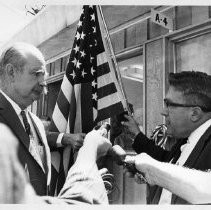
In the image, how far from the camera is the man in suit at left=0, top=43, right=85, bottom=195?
1386 millimetres

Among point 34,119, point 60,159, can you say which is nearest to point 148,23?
point 60,159

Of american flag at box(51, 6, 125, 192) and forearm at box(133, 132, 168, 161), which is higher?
american flag at box(51, 6, 125, 192)

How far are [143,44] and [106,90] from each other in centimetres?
116

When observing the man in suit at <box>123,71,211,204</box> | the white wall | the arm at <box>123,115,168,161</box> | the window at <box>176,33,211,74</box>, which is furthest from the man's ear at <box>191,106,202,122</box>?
the white wall

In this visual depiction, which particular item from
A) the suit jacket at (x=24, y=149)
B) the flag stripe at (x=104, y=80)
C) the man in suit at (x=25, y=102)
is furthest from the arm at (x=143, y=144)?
the suit jacket at (x=24, y=149)

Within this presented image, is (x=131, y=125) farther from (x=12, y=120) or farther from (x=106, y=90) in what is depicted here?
(x=12, y=120)

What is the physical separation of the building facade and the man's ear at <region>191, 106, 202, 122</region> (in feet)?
4.15

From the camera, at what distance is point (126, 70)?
386 cm

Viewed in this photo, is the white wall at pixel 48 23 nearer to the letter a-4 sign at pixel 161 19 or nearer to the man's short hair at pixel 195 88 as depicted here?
the letter a-4 sign at pixel 161 19

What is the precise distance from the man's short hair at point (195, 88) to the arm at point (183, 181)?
704mm

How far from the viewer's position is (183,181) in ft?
3.33

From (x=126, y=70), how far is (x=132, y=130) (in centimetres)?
146

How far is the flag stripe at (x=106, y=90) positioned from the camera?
2.35 m

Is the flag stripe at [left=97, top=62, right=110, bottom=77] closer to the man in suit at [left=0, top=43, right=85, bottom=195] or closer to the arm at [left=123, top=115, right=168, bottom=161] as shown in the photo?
the arm at [left=123, top=115, right=168, bottom=161]
